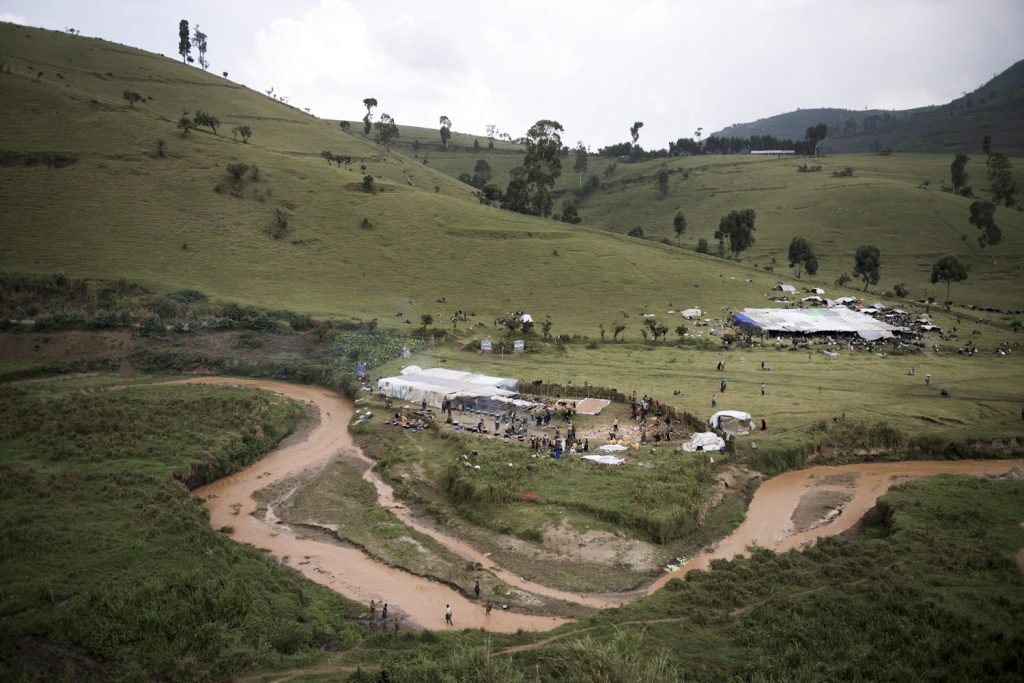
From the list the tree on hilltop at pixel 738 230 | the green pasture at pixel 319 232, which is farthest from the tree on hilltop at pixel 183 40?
the tree on hilltop at pixel 738 230

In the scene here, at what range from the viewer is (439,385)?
136 feet

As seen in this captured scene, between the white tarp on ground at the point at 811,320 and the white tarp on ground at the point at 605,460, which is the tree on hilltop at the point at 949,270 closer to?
the white tarp on ground at the point at 811,320

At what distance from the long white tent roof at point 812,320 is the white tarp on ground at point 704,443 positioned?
30009 millimetres

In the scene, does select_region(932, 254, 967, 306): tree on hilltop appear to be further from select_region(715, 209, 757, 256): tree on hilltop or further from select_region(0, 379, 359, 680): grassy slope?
select_region(0, 379, 359, 680): grassy slope

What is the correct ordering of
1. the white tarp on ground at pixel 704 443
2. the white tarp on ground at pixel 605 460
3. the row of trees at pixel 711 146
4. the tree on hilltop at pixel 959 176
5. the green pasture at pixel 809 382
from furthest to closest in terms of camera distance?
1. the row of trees at pixel 711 146
2. the tree on hilltop at pixel 959 176
3. the green pasture at pixel 809 382
4. the white tarp on ground at pixel 704 443
5. the white tarp on ground at pixel 605 460

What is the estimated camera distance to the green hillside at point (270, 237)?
64.8 metres

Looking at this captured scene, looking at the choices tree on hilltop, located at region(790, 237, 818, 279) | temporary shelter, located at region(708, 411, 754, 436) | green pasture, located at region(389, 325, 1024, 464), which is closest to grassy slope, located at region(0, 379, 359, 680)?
green pasture, located at region(389, 325, 1024, 464)

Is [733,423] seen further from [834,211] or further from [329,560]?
[834,211]

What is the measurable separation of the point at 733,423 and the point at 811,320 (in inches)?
1252

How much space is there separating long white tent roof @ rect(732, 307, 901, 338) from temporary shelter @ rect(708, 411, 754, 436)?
2721 cm

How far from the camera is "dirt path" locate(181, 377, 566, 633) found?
66.1 feet

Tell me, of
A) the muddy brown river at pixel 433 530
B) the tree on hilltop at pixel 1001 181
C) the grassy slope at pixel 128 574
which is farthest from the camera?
the tree on hilltop at pixel 1001 181

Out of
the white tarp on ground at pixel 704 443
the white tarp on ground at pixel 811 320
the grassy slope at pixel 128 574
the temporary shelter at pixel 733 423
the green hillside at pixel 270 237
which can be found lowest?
the grassy slope at pixel 128 574

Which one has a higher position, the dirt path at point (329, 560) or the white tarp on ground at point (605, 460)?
the white tarp on ground at point (605, 460)
